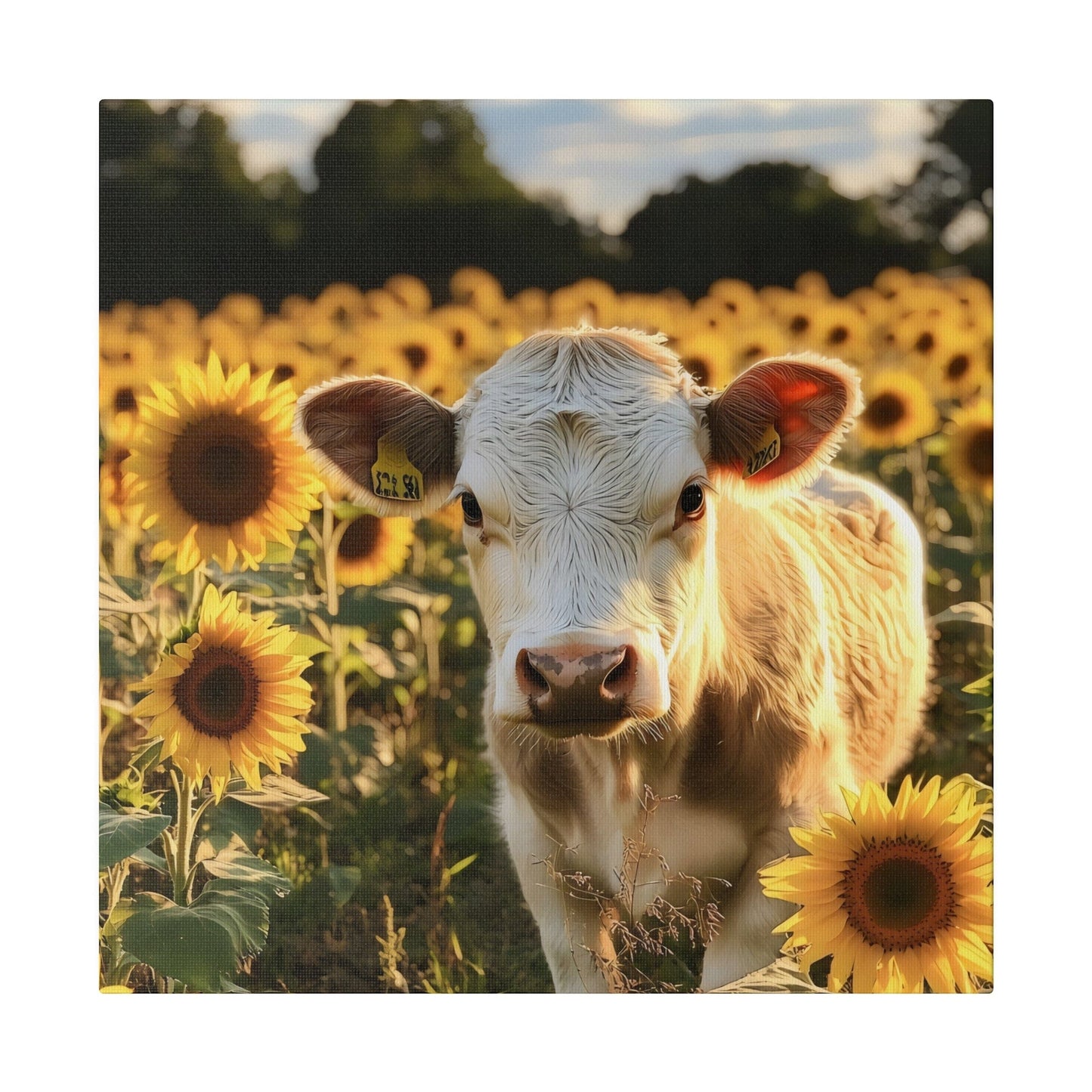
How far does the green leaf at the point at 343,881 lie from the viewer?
13.0ft

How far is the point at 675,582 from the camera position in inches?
139

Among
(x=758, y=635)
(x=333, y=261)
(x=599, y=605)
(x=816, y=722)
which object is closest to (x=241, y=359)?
(x=333, y=261)

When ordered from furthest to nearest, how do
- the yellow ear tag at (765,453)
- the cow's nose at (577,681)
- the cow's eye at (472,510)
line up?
the yellow ear tag at (765,453) < the cow's eye at (472,510) < the cow's nose at (577,681)

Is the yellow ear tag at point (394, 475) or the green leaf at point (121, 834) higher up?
the yellow ear tag at point (394, 475)

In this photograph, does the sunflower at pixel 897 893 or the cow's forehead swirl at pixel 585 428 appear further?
the sunflower at pixel 897 893

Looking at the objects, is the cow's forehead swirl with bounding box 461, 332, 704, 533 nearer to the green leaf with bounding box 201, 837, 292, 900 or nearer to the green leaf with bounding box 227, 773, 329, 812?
the green leaf with bounding box 227, 773, 329, 812

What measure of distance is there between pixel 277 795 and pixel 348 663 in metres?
0.50

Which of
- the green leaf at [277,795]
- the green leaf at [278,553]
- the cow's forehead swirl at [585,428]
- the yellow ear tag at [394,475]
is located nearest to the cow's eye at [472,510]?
the cow's forehead swirl at [585,428]

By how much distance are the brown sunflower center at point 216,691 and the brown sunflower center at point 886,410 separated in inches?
87.3

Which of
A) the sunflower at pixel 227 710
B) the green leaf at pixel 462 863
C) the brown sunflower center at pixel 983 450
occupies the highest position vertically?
the brown sunflower center at pixel 983 450

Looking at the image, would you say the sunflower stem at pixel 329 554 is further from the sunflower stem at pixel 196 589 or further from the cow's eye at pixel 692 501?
the cow's eye at pixel 692 501

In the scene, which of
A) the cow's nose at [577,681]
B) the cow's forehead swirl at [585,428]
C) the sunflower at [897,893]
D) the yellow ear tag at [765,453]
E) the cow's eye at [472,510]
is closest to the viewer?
the cow's nose at [577,681]

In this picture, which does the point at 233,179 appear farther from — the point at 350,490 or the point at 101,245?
the point at 350,490

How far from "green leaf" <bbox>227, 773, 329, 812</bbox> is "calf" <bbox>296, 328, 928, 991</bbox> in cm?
68
